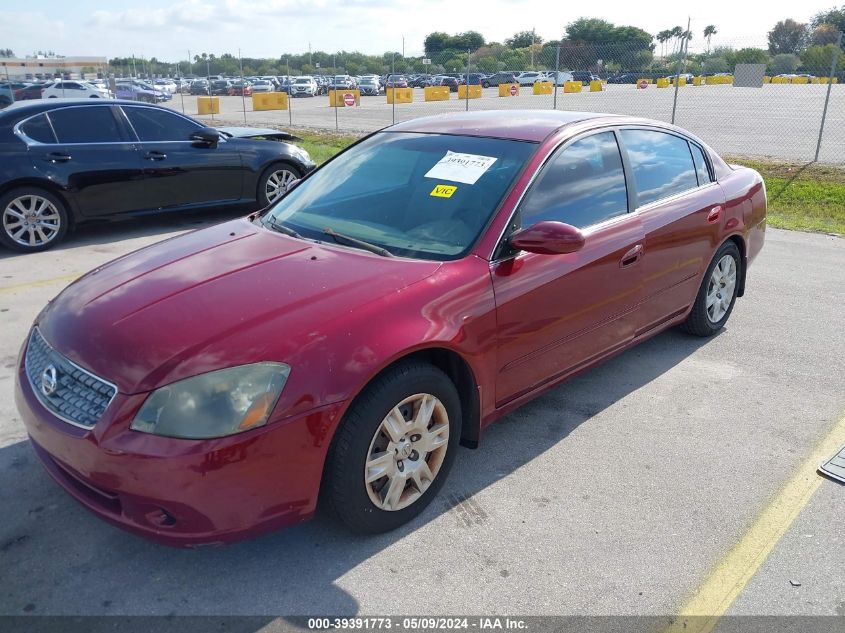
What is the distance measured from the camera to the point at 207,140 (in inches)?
327

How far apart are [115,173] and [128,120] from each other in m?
0.69

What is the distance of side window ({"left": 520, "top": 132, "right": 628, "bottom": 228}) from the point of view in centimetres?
349

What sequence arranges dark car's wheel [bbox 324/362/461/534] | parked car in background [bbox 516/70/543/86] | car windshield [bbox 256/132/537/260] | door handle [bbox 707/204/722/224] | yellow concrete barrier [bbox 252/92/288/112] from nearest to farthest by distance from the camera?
1. dark car's wheel [bbox 324/362/461/534]
2. car windshield [bbox 256/132/537/260]
3. door handle [bbox 707/204/722/224]
4. yellow concrete barrier [bbox 252/92/288/112]
5. parked car in background [bbox 516/70/543/86]

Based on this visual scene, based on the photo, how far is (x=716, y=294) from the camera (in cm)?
501

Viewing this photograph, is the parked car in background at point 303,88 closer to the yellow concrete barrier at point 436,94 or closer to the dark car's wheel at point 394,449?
the yellow concrete barrier at point 436,94

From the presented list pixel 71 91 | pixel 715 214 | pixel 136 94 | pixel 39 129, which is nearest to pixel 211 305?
pixel 715 214

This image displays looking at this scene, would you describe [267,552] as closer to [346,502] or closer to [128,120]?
[346,502]

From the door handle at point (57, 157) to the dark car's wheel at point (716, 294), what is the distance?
6.22 metres

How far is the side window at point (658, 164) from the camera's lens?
4168 mm

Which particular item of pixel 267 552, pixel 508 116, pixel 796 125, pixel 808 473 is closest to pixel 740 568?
pixel 808 473

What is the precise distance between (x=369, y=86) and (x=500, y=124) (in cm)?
4369

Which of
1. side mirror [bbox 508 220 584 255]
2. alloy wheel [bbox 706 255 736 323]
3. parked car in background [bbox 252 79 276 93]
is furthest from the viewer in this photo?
parked car in background [bbox 252 79 276 93]

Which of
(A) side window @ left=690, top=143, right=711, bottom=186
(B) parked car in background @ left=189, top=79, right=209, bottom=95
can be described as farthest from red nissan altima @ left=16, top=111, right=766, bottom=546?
(B) parked car in background @ left=189, top=79, right=209, bottom=95

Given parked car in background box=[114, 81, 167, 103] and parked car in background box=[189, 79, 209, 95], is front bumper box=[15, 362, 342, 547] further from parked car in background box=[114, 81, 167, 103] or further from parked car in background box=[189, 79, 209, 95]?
→ parked car in background box=[189, 79, 209, 95]
